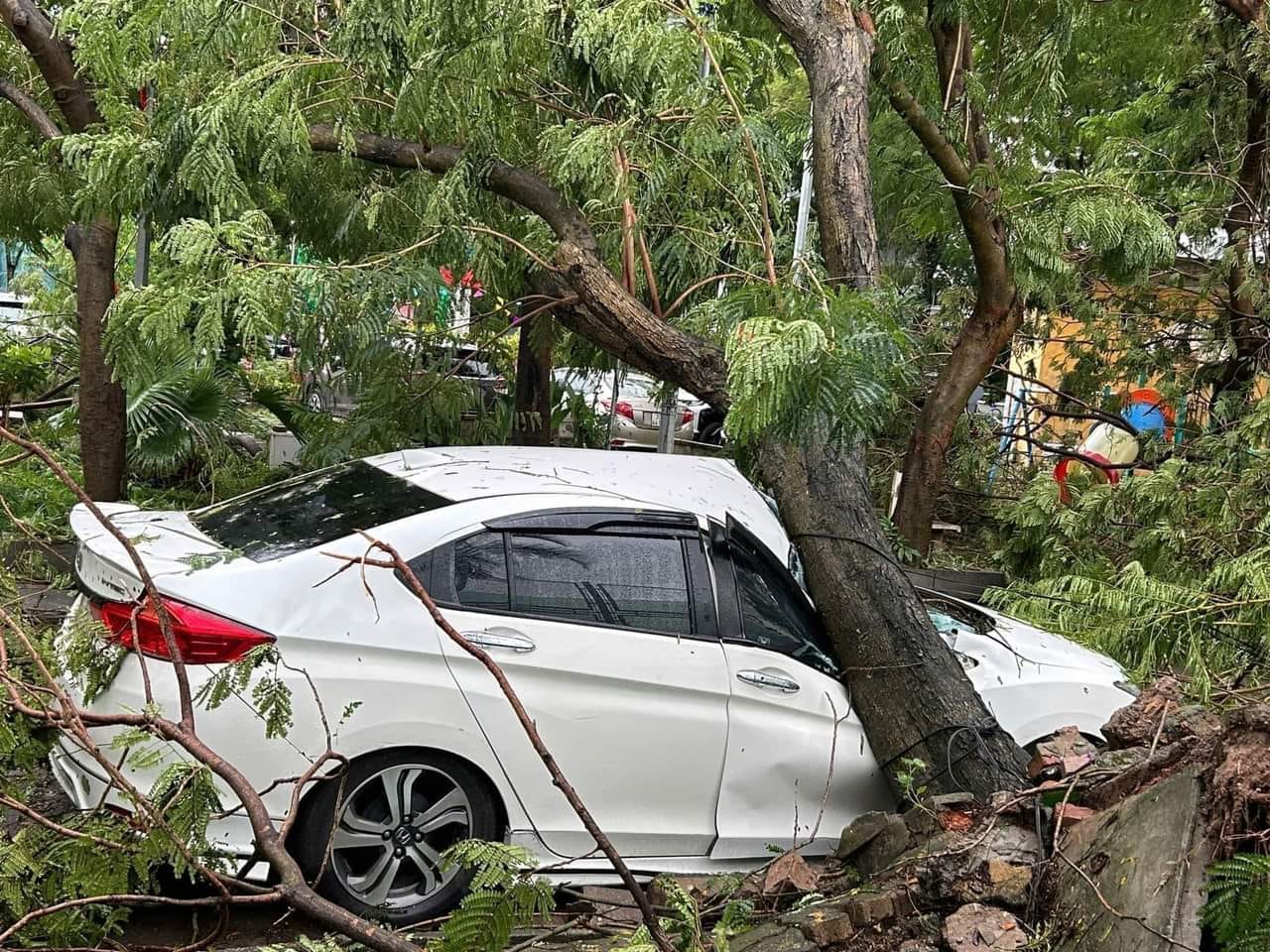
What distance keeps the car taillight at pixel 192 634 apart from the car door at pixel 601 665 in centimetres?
71

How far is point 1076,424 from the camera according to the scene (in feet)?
41.8

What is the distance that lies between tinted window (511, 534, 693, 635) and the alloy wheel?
0.72 metres

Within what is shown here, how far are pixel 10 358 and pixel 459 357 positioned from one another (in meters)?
6.07

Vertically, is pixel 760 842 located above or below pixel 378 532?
below

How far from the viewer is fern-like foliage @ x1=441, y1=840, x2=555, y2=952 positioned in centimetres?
295

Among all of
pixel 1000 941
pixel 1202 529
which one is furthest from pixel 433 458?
pixel 1202 529

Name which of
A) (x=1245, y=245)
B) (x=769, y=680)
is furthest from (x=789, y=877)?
(x=1245, y=245)

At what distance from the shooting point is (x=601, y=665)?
454 centimetres

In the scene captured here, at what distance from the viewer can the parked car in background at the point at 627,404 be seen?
8.58 metres

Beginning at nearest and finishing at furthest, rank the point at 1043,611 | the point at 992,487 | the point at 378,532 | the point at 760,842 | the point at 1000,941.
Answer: the point at 1000,941 < the point at 378,532 < the point at 760,842 < the point at 1043,611 < the point at 992,487

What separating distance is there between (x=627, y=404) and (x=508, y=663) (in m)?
10.9

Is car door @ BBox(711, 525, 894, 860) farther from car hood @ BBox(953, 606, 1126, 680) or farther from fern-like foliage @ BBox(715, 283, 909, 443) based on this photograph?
car hood @ BBox(953, 606, 1126, 680)

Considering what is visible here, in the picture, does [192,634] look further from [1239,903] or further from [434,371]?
[434,371]

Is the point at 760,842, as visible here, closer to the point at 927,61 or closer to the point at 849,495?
the point at 849,495
